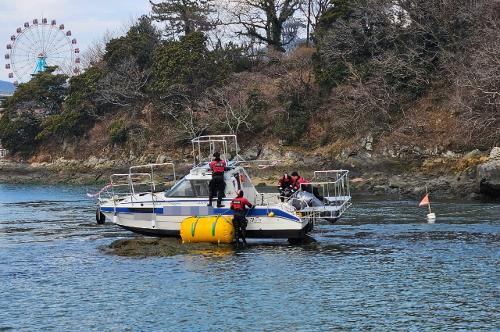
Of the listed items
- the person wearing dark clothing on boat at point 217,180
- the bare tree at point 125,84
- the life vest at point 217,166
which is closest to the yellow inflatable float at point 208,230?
the person wearing dark clothing on boat at point 217,180

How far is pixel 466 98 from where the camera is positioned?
53.0m

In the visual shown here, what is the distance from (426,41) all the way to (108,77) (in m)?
35.4

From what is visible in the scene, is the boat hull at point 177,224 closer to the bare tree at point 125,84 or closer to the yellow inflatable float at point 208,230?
the yellow inflatable float at point 208,230

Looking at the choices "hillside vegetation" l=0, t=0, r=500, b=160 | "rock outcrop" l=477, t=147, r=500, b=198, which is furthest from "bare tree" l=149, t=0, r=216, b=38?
"rock outcrop" l=477, t=147, r=500, b=198

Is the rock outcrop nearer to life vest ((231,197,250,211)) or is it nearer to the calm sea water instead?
the calm sea water

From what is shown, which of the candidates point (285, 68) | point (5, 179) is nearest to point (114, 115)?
point (5, 179)

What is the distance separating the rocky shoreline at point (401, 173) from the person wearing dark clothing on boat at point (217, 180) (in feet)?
11.5

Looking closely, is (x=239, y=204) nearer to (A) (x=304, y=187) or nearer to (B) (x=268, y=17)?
(A) (x=304, y=187)

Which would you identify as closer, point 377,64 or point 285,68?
point 377,64

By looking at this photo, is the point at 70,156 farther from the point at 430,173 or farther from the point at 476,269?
the point at 476,269

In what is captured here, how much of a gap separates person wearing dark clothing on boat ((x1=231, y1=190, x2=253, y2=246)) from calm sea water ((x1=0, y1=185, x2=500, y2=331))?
721 mm

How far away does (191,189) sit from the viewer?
28.7 metres

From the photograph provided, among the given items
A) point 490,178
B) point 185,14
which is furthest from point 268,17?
point 490,178

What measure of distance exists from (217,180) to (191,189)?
1305mm
